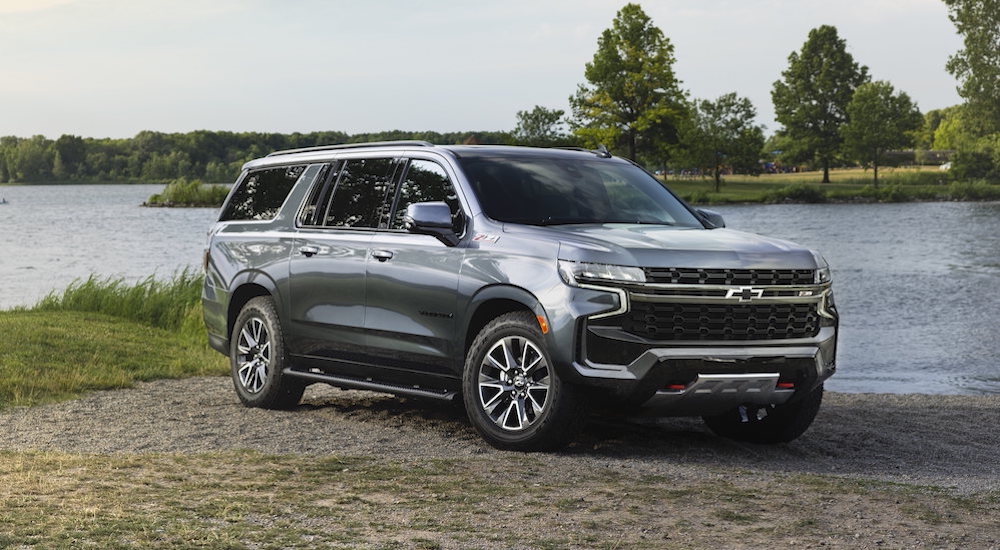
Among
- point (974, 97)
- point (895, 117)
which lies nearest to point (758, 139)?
point (895, 117)

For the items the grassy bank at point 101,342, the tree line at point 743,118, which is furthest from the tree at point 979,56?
the grassy bank at point 101,342

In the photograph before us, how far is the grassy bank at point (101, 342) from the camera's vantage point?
12.4 meters

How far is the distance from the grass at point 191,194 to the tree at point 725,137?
40.0 m

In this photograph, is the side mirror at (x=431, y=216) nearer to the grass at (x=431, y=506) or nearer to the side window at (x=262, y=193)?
the grass at (x=431, y=506)

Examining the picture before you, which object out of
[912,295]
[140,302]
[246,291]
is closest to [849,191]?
[912,295]

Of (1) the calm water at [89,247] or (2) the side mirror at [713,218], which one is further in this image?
(1) the calm water at [89,247]

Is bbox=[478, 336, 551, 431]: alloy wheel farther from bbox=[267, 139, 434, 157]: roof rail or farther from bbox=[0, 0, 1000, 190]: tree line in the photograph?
bbox=[0, 0, 1000, 190]: tree line

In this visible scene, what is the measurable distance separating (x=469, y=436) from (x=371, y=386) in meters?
0.81

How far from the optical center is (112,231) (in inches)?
2876

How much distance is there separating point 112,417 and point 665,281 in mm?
5099

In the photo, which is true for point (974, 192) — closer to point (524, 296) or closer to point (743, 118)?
point (743, 118)

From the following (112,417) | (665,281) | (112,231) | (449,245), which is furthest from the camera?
(112,231)

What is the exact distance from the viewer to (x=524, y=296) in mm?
7848

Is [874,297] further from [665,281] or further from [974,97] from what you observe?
[974,97]
